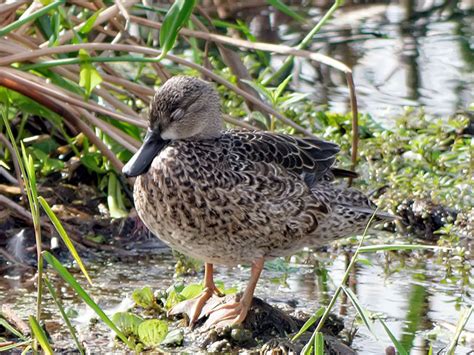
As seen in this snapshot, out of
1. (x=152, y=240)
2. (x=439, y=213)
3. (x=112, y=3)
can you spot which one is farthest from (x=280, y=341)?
(x=112, y=3)

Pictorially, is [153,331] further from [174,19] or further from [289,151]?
[174,19]

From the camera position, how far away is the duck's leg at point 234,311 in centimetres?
498

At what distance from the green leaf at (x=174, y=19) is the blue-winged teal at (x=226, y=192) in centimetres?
27

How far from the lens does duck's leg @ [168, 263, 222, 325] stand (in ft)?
16.9

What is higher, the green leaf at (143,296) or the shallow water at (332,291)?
the green leaf at (143,296)

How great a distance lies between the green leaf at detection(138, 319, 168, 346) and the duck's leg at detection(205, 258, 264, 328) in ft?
1.12

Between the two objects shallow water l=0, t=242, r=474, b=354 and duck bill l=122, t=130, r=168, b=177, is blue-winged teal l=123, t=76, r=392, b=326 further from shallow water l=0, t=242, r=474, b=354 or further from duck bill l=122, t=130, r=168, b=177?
shallow water l=0, t=242, r=474, b=354

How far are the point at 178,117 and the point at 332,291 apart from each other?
48.6 inches

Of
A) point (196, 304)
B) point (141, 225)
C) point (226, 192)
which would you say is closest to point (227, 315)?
point (196, 304)

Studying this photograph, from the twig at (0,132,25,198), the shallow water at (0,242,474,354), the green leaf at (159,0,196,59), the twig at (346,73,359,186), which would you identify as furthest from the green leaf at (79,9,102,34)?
the twig at (346,73,359,186)

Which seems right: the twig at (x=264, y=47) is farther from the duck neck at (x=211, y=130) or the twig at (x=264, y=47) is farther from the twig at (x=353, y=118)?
the duck neck at (x=211, y=130)

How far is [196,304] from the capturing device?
5.17 metres

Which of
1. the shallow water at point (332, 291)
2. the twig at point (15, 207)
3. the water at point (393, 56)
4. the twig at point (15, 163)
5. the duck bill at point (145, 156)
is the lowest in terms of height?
the shallow water at point (332, 291)

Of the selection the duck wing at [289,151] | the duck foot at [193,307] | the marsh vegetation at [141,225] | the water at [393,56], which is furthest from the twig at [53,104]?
the water at [393,56]
